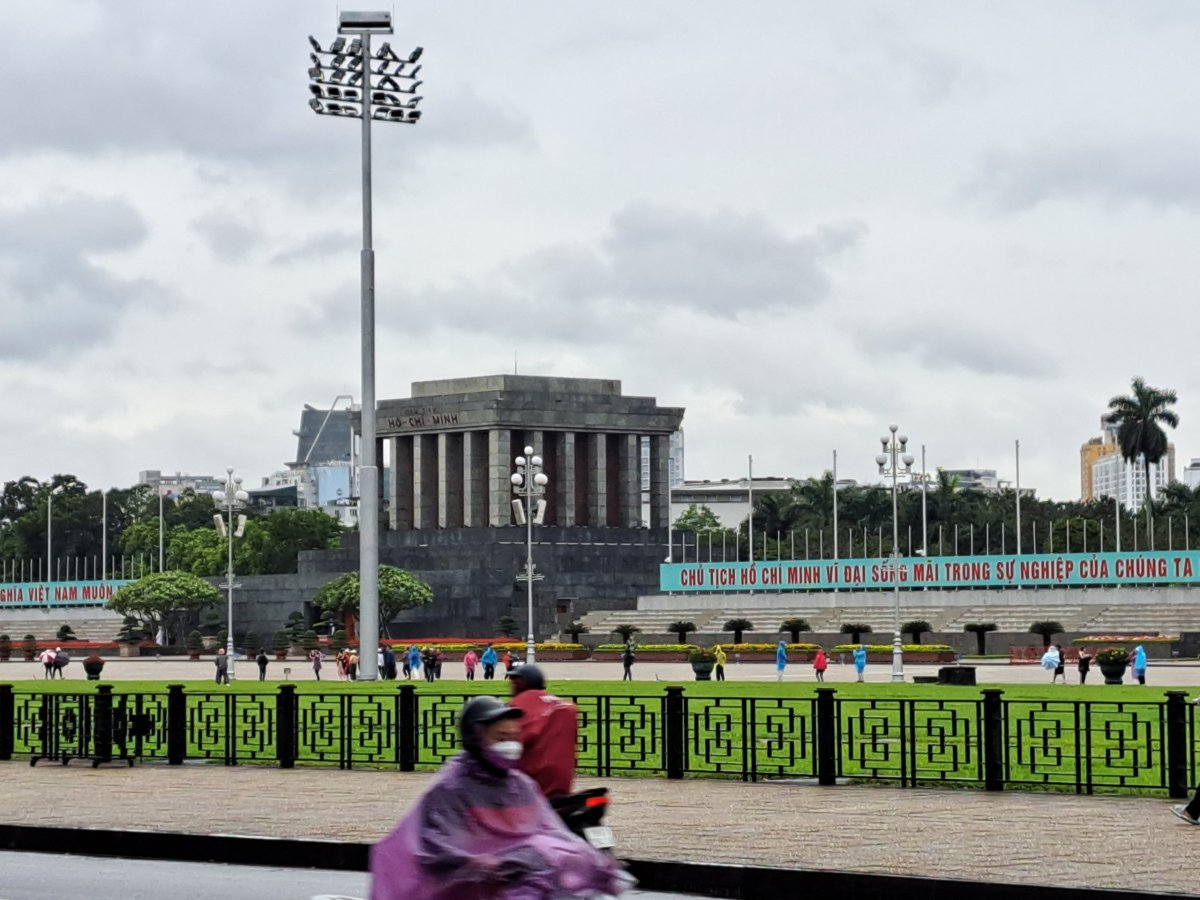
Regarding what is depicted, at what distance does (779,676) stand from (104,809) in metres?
38.3

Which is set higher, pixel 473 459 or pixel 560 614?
pixel 473 459

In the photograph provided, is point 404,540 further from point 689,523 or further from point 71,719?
point 71,719

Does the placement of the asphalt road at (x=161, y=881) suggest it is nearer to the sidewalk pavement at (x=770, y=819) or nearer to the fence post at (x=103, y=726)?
the sidewalk pavement at (x=770, y=819)

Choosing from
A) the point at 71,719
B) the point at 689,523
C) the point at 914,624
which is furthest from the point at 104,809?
the point at 689,523

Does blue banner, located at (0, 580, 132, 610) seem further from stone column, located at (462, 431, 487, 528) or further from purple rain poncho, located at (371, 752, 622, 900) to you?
purple rain poncho, located at (371, 752, 622, 900)

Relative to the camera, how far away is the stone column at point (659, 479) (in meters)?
113

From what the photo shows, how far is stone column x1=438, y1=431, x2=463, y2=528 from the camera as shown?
363 feet

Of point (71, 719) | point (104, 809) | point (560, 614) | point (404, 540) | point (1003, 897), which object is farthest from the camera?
point (404, 540)

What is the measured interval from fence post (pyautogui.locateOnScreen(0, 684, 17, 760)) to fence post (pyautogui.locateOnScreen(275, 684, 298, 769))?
12.9ft

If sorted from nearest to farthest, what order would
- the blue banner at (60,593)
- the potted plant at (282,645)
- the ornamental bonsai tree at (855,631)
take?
the ornamental bonsai tree at (855,631) → the potted plant at (282,645) → the blue banner at (60,593)

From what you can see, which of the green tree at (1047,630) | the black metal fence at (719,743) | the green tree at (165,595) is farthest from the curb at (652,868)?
the green tree at (165,595)

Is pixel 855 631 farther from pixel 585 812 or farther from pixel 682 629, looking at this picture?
pixel 585 812

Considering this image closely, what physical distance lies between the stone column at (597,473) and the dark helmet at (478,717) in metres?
104

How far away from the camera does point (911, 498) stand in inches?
4966
